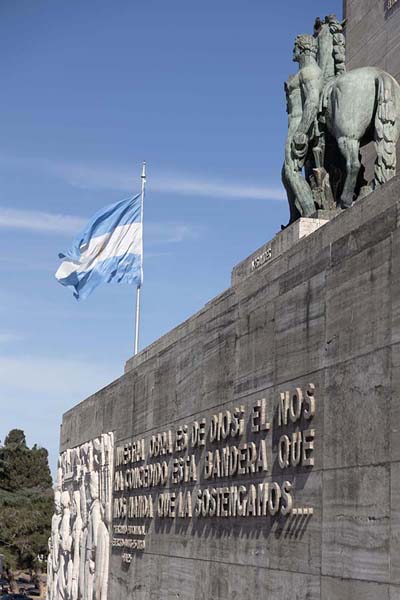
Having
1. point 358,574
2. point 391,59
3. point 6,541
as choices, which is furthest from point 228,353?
point 6,541

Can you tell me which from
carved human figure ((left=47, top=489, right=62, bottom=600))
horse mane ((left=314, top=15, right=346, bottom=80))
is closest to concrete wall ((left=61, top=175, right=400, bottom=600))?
horse mane ((left=314, top=15, right=346, bottom=80))

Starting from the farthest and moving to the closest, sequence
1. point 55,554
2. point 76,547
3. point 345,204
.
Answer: point 55,554 < point 76,547 < point 345,204

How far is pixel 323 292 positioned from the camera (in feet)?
32.5

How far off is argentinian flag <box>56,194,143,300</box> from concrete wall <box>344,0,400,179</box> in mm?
6039

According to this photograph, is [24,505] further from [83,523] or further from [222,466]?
[222,466]

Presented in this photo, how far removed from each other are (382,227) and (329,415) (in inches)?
67.0

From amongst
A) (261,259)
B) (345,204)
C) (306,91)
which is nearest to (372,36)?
(306,91)

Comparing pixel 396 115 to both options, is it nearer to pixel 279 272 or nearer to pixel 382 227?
pixel 279 272

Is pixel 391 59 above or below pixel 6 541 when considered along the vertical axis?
above

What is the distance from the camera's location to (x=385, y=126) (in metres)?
12.2

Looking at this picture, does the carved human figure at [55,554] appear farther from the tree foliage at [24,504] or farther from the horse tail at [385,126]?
the tree foliage at [24,504]

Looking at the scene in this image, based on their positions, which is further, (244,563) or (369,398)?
(244,563)

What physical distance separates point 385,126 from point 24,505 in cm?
4995

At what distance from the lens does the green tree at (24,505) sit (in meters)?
51.6
